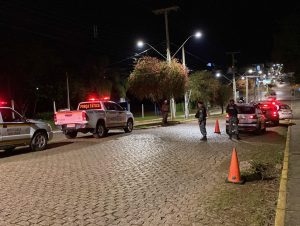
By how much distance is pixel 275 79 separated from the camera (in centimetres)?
17975

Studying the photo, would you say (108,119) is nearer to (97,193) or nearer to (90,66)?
(97,193)

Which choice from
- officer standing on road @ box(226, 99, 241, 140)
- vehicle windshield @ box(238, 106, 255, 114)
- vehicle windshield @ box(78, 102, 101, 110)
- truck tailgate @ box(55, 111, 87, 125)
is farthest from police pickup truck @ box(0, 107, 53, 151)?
vehicle windshield @ box(238, 106, 255, 114)

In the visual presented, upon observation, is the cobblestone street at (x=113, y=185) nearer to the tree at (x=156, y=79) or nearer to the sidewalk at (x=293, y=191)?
the sidewalk at (x=293, y=191)

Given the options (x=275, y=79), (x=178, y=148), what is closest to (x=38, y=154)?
(x=178, y=148)

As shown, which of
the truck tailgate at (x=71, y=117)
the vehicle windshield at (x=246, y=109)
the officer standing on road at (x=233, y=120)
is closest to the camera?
the officer standing on road at (x=233, y=120)

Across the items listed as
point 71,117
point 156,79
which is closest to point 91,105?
point 71,117

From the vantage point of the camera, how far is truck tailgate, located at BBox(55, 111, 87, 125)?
19.8 m

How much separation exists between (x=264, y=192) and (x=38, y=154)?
916 centimetres

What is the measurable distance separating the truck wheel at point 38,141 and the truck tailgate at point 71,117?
322 centimetres

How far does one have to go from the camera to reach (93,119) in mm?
20359

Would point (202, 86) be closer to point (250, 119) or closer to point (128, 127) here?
point (128, 127)

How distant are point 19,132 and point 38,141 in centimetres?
124

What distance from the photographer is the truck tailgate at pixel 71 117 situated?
1977 cm

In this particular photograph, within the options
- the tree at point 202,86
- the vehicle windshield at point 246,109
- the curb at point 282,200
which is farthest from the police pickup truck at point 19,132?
the tree at point 202,86
